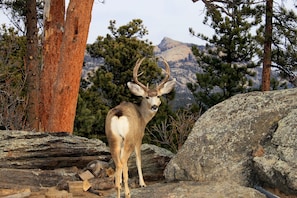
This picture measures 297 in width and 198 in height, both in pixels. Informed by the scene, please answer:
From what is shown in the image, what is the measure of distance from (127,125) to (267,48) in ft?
48.3

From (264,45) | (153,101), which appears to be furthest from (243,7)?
(153,101)

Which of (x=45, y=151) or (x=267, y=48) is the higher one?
(x=267, y=48)

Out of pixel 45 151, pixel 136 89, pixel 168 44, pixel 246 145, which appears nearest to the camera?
pixel 246 145

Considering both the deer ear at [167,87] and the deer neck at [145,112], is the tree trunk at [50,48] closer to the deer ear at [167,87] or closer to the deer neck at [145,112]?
the deer neck at [145,112]

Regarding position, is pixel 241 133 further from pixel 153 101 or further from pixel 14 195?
pixel 14 195

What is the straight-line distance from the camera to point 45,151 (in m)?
8.80

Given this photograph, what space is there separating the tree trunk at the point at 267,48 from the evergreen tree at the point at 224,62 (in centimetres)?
188

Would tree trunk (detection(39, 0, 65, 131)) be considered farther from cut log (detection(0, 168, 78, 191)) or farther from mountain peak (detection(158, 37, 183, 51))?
mountain peak (detection(158, 37, 183, 51))

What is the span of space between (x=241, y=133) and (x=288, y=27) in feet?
46.2

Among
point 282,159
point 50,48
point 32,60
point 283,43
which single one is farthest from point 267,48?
point 282,159

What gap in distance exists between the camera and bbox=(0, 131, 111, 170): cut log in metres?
8.62

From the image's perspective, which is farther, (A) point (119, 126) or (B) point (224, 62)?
(B) point (224, 62)

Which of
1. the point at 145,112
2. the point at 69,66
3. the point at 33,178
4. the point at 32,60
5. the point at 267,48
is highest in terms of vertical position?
the point at 267,48

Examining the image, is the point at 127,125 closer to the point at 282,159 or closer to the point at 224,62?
the point at 282,159
